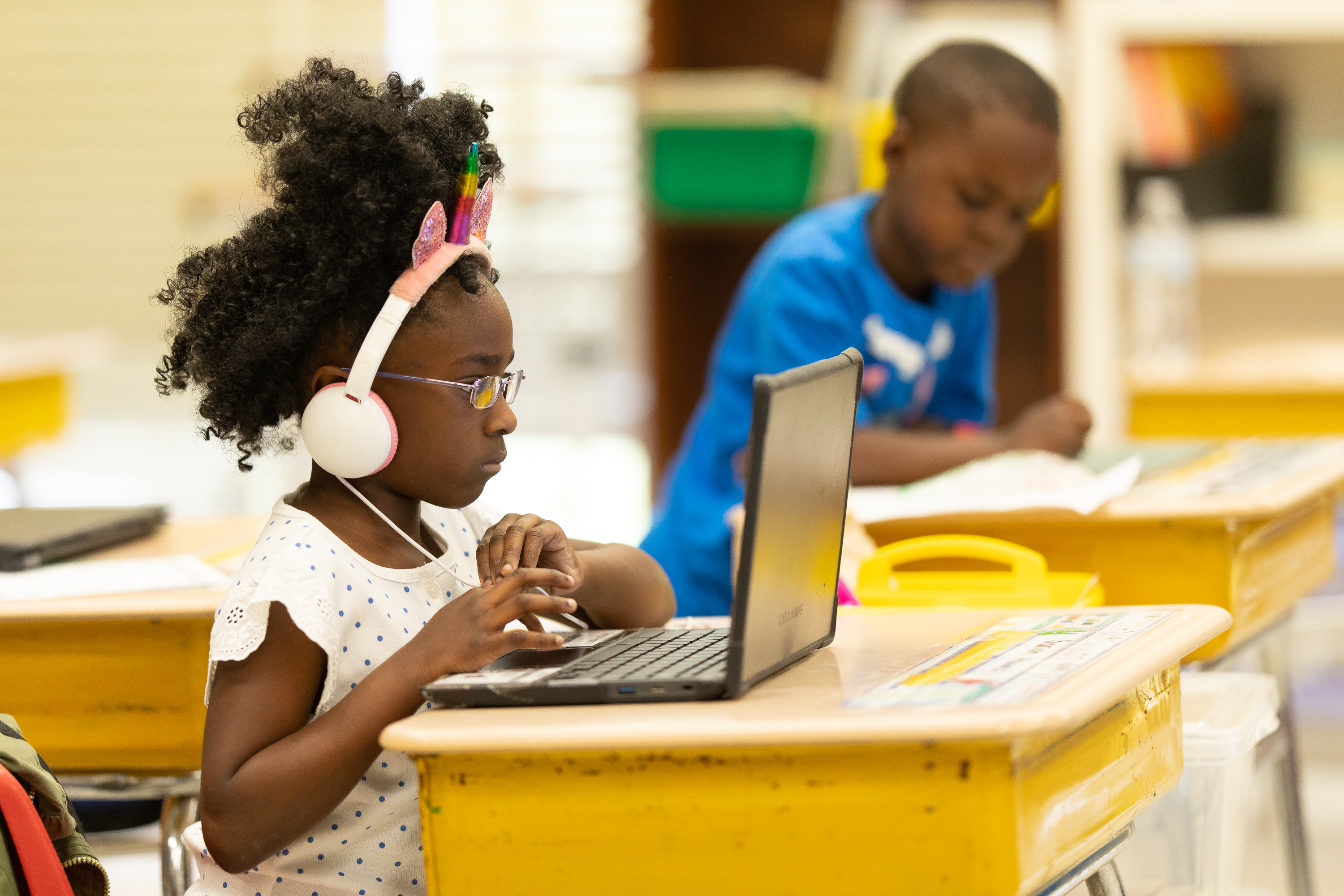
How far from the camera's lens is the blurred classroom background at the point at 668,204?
11.6 ft

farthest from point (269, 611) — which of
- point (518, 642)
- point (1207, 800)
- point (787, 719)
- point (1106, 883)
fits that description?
point (1207, 800)

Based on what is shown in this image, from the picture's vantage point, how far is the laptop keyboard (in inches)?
39.6

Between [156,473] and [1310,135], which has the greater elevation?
[1310,135]

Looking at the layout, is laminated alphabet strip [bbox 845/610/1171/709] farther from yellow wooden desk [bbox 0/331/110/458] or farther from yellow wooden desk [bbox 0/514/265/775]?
yellow wooden desk [bbox 0/331/110/458]

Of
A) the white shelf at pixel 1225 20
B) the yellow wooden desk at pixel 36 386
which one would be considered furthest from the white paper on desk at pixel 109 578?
the white shelf at pixel 1225 20

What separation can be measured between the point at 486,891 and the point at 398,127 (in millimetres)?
618

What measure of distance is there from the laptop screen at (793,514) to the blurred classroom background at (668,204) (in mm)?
580

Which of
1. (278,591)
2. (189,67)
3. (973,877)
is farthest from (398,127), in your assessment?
(189,67)

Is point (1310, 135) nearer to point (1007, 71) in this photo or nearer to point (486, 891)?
point (1007, 71)

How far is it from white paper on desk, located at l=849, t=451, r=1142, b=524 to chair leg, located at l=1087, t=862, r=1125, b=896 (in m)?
0.53

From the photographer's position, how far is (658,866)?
0.94 m

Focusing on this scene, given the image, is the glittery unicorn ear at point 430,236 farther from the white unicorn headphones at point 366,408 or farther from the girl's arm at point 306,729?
the girl's arm at point 306,729

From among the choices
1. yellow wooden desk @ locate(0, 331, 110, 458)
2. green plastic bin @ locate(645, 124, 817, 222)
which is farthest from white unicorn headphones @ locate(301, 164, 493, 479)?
green plastic bin @ locate(645, 124, 817, 222)

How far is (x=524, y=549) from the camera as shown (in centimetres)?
118
